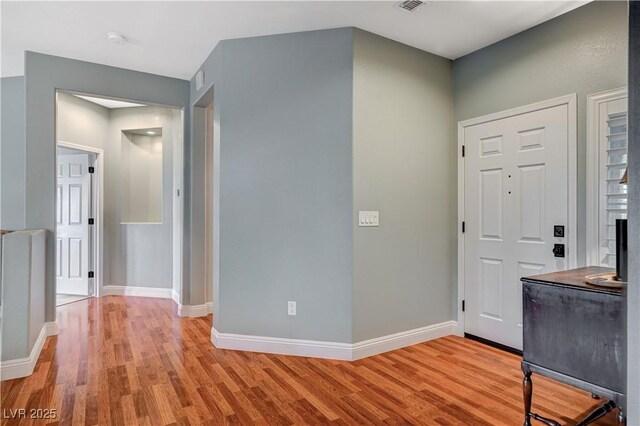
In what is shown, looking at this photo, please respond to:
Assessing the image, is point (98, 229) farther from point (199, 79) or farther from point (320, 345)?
point (320, 345)

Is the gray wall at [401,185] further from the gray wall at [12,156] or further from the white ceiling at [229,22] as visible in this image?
the gray wall at [12,156]

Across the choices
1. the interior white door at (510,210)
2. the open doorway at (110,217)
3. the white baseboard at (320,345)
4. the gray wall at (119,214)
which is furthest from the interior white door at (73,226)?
the interior white door at (510,210)

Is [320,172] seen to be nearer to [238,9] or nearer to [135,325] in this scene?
[238,9]

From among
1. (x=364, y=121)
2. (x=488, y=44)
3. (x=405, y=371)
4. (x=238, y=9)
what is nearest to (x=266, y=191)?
(x=364, y=121)

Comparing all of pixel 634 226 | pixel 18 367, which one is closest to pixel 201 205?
pixel 18 367

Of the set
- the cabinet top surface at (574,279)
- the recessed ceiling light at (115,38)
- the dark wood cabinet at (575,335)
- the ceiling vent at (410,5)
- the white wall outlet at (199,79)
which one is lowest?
the dark wood cabinet at (575,335)

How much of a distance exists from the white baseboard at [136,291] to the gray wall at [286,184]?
2.28 metres

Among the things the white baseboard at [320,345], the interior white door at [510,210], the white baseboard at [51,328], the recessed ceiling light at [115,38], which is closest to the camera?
the interior white door at [510,210]

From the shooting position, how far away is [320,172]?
3020mm

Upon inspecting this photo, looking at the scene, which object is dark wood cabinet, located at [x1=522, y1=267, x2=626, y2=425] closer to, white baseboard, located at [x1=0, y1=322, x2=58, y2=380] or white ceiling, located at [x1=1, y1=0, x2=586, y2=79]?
white ceiling, located at [x1=1, y1=0, x2=586, y2=79]

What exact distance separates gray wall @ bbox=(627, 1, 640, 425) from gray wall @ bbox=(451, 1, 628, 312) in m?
1.47

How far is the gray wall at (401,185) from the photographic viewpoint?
3012 mm

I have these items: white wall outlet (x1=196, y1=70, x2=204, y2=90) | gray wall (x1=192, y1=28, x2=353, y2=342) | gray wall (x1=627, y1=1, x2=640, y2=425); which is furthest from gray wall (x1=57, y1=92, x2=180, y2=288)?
gray wall (x1=627, y1=1, x2=640, y2=425)

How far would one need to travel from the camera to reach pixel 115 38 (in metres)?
3.17
